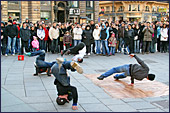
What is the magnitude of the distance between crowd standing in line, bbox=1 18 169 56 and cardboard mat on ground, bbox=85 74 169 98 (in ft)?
21.2

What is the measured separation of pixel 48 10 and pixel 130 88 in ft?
117

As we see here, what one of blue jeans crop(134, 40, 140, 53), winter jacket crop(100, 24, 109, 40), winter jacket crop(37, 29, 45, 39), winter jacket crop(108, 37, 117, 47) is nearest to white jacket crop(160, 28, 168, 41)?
blue jeans crop(134, 40, 140, 53)

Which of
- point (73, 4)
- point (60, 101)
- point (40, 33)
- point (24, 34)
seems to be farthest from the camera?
point (73, 4)

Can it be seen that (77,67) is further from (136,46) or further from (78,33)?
(136,46)

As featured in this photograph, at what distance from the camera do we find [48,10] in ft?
137

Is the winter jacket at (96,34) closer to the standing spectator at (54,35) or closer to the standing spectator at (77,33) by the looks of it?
the standing spectator at (77,33)


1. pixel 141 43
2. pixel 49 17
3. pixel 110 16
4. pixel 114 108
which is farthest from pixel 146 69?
pixel 110 16

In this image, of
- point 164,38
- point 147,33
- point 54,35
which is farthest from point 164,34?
point 54,35

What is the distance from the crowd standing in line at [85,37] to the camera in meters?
15.2

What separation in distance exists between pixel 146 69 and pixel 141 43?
9.29m

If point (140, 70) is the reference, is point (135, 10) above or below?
above

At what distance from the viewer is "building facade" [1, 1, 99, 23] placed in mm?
38406

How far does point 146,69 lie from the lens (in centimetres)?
799

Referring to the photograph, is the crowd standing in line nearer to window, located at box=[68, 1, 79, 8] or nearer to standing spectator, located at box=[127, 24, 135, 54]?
standing spectator, located at box=[127, 24, 135, 54]
